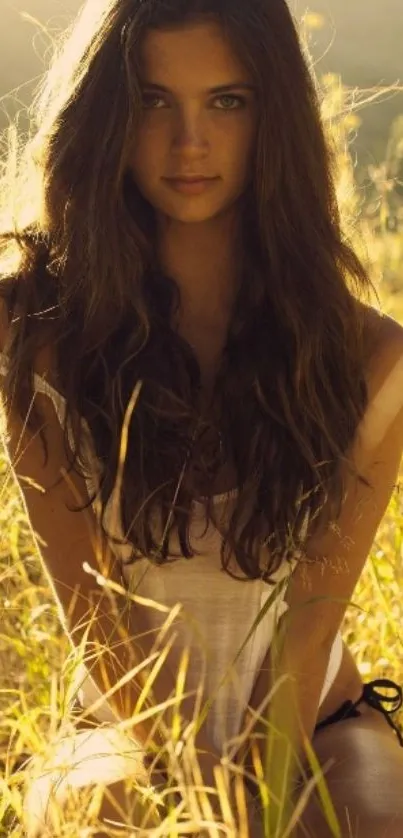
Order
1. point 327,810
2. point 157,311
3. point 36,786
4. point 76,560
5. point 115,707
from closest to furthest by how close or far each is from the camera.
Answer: point 327,810 → point 36,786 → point 115,707 → point 76,560 → point 157,311

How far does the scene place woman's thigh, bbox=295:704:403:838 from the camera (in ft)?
6.24

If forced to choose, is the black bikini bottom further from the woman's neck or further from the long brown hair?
the woman's neck

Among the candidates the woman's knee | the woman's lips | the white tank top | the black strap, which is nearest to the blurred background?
the woman's lips

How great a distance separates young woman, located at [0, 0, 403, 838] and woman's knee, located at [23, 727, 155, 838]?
11cm

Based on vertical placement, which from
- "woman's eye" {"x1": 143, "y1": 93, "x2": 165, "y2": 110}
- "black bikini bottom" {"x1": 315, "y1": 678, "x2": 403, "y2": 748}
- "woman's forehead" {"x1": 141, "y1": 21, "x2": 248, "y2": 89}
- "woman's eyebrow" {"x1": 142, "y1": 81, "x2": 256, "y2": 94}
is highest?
"woman's forehead" {"x1": 141, "y1": 21, "x2": 248, "y2": 89}

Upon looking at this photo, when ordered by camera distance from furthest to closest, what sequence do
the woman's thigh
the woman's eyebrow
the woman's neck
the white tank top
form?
the woman's neck < the white tank top < the woman's eyebrow < the woman's thigh

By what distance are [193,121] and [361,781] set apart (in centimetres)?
103

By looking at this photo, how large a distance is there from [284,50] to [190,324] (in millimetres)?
486

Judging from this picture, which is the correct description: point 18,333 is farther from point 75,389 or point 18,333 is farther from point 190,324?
point 190,324

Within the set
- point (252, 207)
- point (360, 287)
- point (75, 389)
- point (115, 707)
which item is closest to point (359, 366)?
point (360, 287)

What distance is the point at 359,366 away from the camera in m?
2.22

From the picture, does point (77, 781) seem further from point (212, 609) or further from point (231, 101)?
point (231, 101)

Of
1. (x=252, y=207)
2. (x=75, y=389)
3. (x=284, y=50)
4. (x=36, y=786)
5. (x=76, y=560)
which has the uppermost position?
(x=284, y=50)

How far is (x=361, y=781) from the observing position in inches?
78.0
